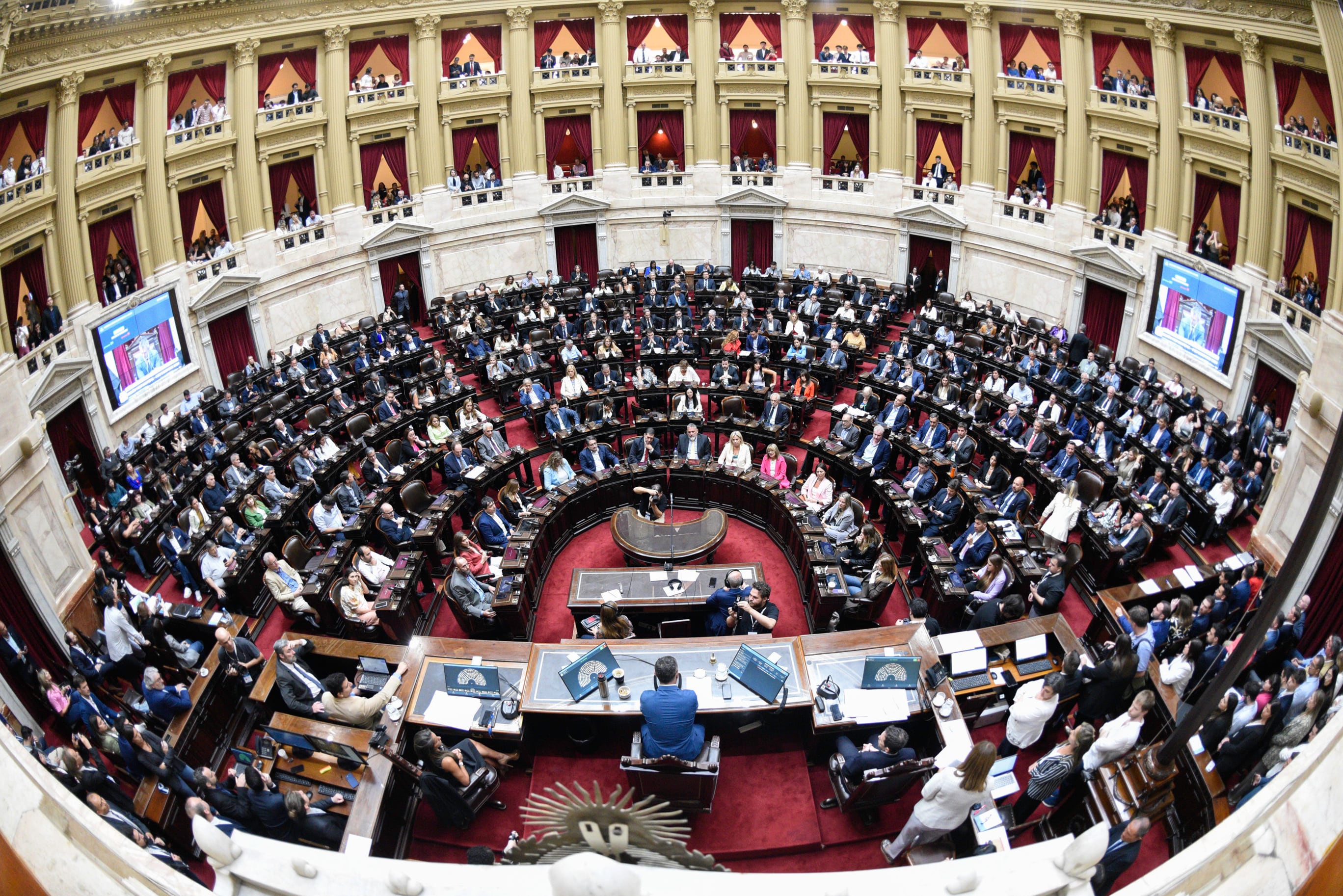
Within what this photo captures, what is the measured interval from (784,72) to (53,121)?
16.9 m

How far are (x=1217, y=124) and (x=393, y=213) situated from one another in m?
19.5

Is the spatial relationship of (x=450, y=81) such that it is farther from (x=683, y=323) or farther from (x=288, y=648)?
(x=288, y=648)

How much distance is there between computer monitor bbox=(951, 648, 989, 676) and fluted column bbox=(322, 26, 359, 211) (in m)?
19.2

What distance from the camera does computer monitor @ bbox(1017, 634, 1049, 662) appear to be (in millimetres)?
9047

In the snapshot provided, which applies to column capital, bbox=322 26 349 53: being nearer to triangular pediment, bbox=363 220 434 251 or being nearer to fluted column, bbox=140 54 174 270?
fluted column, bbox=140 54 174 270

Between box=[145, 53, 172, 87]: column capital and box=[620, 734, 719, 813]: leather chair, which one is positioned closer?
box=[620, 734, 719, 813]: leather chair

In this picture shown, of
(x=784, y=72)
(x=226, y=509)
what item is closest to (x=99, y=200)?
(x=226, y=509)

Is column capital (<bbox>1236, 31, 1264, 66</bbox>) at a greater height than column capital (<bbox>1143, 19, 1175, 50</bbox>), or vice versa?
column capital (<bbox>1143, 19, 1175, 50</bbox>)

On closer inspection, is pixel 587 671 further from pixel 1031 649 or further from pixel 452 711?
pixel 1031 649

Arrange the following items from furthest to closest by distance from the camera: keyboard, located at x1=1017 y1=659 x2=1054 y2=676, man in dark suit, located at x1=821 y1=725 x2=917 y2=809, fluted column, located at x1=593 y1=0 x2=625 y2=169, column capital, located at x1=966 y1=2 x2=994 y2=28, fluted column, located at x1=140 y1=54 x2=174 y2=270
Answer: fluted column, located at x1=593 y1=0 x2=625 y2=169, column capital, located at x1=966 y1=2 x2=994 y2=28, fluted column, located at x1=140 y1=54 x2=174 y2=270, keyboard, located at x1=1017 y1=659 x2=1054 y2=676, man in dark suit, located at x1=821 y1=725 x2=917 y2=809

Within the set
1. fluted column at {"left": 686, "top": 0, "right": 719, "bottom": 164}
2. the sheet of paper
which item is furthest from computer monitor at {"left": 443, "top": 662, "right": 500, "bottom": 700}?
fluted column at {"left": 686, "top": 0, "right": 719, "bottom": 164}

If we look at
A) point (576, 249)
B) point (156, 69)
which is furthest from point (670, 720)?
point (576, 249)

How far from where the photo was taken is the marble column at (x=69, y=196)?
15672 mm

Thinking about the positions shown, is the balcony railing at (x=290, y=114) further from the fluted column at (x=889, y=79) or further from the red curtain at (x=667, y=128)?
the fluted column at (x=889, y=79)
